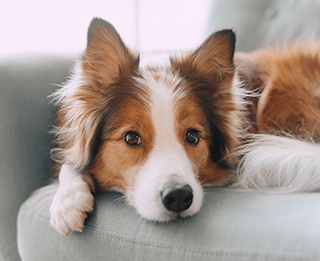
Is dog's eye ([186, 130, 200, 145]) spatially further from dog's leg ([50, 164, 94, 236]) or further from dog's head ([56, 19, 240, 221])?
dog's leg ([50, 164, 94, 236])

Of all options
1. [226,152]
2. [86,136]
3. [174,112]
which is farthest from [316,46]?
[86,136]

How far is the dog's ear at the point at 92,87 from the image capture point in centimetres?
158

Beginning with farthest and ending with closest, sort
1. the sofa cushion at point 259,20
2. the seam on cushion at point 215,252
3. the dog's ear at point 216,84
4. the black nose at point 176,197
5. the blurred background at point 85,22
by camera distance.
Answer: the sofa cushion at point 259,20 < the blurred background at point 85,22 < the dog's ear at point 216,84 < the black nose at point 176,197 < the seam on cushion at point 215,252

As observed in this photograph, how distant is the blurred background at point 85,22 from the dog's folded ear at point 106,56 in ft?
0.25

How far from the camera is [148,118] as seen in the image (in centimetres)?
154

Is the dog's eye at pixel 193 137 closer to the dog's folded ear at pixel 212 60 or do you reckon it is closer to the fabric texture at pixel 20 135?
the dog's folded ear at pixel 212 60

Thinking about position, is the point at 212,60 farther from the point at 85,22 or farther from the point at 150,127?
the point at 85,22

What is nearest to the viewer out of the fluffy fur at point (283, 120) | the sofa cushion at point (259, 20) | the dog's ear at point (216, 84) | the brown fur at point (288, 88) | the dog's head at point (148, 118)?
the dog's head at point (148, 118)

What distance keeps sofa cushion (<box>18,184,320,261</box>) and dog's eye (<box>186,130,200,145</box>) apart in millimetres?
292

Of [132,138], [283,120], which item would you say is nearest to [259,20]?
[283,120]

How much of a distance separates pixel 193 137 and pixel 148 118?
300mm

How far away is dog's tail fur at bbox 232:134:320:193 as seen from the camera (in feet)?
4.90

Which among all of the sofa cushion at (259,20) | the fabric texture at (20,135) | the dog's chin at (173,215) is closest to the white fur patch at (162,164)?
the dog's chin at (173,215)

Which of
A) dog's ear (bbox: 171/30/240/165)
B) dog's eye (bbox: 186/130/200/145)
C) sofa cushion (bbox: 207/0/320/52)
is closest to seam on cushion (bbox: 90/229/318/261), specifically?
dog's eye (bbox: 186/130/200/145)
